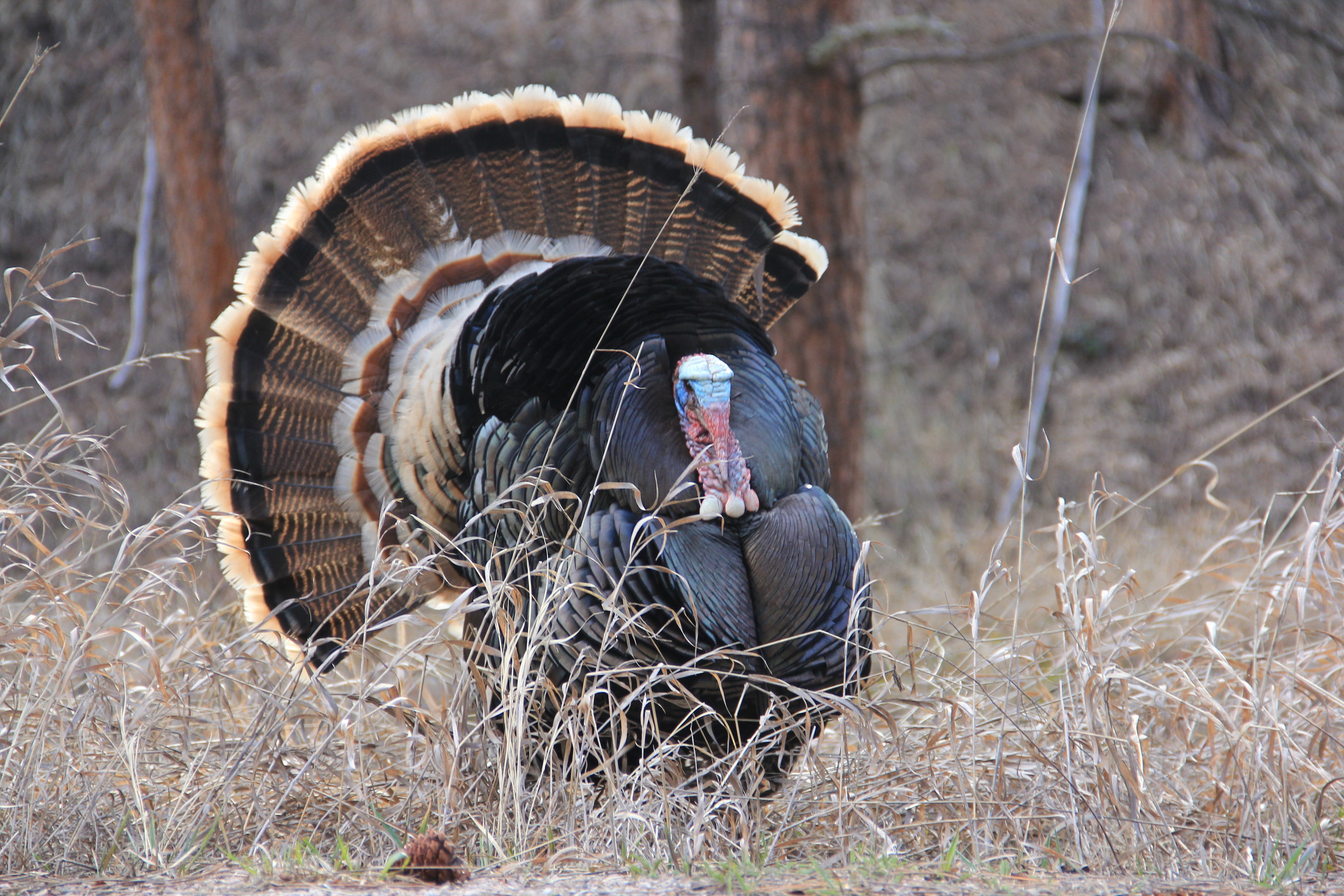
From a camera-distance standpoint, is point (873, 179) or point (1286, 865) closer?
point (1286, 865)

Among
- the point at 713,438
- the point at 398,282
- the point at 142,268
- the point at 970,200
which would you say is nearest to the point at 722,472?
the point at 713,438

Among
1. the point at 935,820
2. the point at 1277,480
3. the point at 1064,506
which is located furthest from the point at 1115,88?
the point at 935,820

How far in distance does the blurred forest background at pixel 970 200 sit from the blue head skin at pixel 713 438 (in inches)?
193

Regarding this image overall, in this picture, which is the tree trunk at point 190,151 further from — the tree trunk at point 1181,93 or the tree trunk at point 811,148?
the tree trunk at point 1181,93

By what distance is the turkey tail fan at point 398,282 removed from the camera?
311 cm

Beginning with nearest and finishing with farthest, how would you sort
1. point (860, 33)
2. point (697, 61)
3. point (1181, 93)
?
point (860, 33) < point (697, 61) < point (1181, 93)

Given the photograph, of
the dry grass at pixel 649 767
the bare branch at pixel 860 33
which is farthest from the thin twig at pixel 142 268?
the dry grass at pixel 649 767

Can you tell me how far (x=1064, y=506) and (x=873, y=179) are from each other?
7.41 meters

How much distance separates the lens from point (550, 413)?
2809 mm

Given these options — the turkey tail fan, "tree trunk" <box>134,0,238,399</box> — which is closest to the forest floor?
the turkey tail fan

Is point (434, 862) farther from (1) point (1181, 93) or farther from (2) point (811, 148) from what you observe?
(1) point (1181, 93)

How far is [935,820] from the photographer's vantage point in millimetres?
2420

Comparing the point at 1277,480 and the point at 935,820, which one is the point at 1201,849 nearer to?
the point at 935,820

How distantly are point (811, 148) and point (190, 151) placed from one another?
8.22ft
